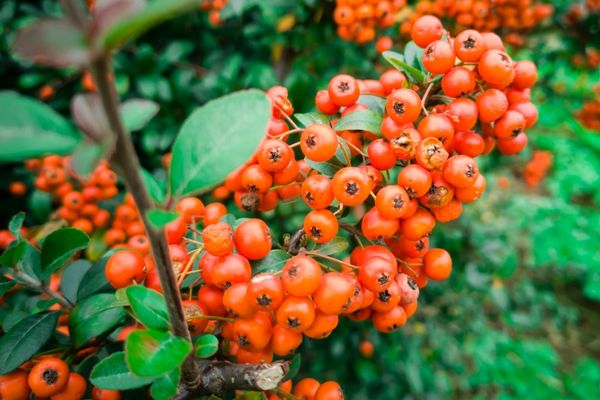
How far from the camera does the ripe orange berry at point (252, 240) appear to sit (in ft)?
3.77

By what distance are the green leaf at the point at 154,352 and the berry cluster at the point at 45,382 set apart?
441mm

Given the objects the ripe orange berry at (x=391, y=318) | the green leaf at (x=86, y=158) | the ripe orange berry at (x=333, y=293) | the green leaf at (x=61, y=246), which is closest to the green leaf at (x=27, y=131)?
the green leaf at (x=86, y=158)

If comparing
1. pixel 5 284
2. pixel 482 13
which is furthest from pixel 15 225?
pixel 482 13

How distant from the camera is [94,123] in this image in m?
0.57

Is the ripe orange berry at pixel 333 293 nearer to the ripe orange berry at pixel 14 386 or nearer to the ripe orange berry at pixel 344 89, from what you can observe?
the ripe orange berry at pixel 344 89

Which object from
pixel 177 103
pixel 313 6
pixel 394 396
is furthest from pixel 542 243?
pixel 177 103

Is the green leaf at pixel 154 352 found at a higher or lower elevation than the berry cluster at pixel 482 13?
higher

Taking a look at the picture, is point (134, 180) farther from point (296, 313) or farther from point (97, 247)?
point (97, 247)

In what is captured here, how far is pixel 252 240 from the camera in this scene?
1149 millimetres

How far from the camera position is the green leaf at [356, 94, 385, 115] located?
1.47 meters

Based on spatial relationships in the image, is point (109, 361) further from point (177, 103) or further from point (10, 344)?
point (177, 103)

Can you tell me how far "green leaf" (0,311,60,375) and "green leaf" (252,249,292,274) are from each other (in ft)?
2.13

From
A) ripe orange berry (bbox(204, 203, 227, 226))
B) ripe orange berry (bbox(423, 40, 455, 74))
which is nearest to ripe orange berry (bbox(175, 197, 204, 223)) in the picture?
ripe orange berry (bbox(204, 203, 227, 226))

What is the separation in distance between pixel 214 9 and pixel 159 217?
264 centimetres
